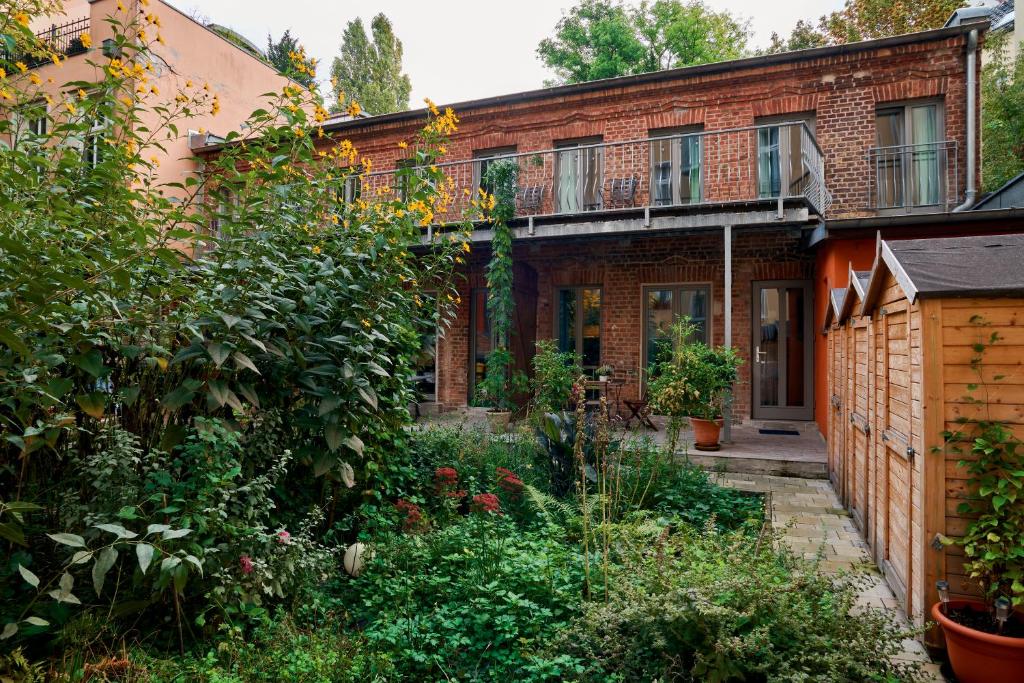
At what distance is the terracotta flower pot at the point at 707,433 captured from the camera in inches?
299

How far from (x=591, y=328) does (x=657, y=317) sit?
4.18 feet

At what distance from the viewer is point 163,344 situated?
9.12ft

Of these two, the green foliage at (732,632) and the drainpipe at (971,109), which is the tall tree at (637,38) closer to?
the drainpipe at (971,109)

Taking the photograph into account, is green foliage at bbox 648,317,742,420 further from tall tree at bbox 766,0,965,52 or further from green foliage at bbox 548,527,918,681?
tall tree at bbox 766,0,965,52

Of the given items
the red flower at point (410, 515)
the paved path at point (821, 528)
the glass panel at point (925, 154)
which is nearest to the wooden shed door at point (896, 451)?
the paved path at point (821, 528)

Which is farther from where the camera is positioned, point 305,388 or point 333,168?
point 333,168

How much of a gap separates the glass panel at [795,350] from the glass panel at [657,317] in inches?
76.8

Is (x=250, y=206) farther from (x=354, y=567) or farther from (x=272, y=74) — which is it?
(x=272, y=74)

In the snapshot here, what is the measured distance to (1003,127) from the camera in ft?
49.4

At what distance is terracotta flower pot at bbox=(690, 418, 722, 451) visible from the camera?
7602mm

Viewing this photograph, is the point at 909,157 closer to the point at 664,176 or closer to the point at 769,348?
the point at 769,348

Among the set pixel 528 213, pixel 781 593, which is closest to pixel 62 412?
pixel 781 593

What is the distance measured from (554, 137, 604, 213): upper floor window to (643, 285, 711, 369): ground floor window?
195 centimetres

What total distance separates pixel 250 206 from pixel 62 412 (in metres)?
1.21
